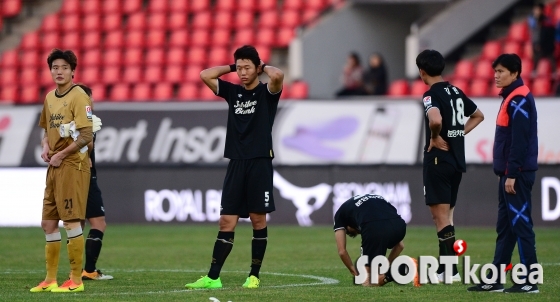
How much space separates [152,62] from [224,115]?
19.1 ft

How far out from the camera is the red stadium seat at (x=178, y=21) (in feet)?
88.7

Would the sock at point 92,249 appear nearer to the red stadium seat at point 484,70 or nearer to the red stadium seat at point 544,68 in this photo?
the red stadium seat at point 544,68

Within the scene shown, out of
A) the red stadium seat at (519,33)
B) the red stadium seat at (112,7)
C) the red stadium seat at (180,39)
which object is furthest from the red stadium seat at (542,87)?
the red stadium seat at (112,7)

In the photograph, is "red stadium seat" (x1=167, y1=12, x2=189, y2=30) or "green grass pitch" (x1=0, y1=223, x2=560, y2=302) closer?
"green grass pitch" (x1=0, y1=223, x2=560, y2=302)

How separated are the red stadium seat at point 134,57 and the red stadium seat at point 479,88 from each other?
337 inches

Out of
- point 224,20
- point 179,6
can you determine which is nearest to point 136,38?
point 179,6

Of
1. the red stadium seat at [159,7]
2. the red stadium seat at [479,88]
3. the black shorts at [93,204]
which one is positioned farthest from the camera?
the red stadium seat at [159,7]

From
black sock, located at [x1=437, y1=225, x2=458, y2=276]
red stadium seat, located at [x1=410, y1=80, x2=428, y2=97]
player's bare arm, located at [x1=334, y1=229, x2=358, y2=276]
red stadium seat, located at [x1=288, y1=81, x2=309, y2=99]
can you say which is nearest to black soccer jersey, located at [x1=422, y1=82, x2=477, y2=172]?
black sock, located at [x1=437, y1=225, x2=458, y2=276]

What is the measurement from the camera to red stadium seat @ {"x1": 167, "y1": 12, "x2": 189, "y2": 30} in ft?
88.7

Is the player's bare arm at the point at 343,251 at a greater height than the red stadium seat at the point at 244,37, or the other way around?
the red stadium seat at the point at 244,37

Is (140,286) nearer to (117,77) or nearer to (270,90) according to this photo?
(270,90)

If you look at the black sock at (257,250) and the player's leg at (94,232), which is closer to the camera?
the black sock at (257,250)

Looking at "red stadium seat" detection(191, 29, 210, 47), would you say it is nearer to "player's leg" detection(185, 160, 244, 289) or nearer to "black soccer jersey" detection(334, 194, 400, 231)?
"player's leg" detection(185, 160, 244, 289)

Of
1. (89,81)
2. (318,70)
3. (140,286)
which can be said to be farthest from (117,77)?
(140,286)
